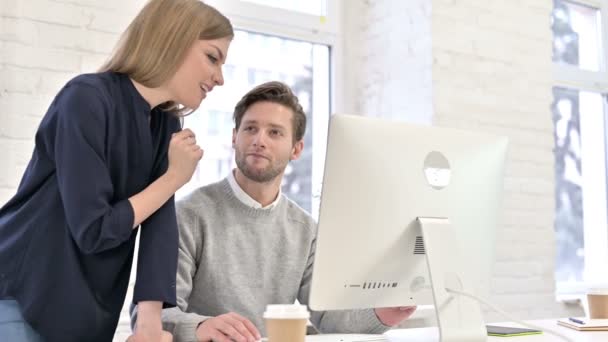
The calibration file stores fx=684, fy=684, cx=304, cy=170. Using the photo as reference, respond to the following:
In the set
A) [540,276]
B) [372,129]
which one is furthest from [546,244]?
[372,129]

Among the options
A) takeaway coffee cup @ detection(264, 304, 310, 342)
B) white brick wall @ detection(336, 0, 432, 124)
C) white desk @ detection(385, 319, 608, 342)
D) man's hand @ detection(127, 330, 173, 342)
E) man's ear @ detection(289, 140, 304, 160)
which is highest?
white brick wall @ detection(336, 0, 432, 124)

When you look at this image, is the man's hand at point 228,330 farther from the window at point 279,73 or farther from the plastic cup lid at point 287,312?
the window at point 279,73

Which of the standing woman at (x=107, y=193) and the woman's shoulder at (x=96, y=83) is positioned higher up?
the woman's shoulder at (x=96, y=83)

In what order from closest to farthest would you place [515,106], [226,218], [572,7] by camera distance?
[226,218] → [515,106] → [572,7]

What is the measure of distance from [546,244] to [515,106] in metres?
0.59

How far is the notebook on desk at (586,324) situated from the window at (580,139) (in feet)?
5.57

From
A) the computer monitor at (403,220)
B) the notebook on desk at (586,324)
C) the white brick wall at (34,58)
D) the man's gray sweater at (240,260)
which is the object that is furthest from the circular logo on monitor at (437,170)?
the white brick wall at (34,58)

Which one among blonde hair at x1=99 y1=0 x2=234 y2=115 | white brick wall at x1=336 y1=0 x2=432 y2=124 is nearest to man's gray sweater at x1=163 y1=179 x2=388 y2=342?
blonde hair at x1=99 y1=0 x2=234 y2=115

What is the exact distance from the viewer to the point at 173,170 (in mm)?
1208

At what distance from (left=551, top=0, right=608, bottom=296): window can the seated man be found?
75.1 inches

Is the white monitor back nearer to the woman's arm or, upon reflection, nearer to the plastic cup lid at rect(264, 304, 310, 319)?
the plastic cup lid at rect(264, 304, 310, 319)

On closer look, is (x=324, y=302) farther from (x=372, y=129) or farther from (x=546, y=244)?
(x=546, y=244)

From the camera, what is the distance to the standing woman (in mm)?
1131

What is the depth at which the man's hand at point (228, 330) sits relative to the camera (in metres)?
1.22
